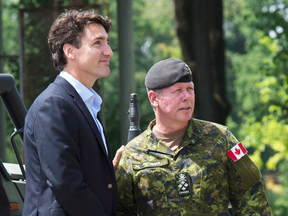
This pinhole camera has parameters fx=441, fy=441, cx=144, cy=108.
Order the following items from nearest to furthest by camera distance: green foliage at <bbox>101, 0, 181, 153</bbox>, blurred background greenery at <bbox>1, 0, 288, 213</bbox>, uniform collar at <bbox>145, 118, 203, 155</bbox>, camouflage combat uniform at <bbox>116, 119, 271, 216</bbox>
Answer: camouflage combat uniform at <bbox>116, 119, 271, 216</bbox>
uniform collar at <bbox>145, 118, 203, 155</bbox>
blurred background greenery at <bbox>1, 0, 288, 213</bbox>
green foliage at <bbox>101, 0, 181, 153</bbox>

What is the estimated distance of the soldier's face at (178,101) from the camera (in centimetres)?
257

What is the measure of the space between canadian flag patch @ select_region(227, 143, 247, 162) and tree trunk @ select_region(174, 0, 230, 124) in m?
5.74

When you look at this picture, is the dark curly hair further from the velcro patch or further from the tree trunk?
the tree trunk

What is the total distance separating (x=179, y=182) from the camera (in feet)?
8.45

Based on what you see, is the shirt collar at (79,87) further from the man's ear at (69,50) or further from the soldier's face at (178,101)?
the soldier's face at (178,101)

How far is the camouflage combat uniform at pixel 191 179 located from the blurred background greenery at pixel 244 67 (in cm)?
290

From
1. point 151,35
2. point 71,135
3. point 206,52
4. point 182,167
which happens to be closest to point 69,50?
point 71,135

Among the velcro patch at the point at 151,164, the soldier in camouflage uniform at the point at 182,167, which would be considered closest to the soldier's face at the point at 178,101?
the soldier in camouflage uniform at the point at 182,167

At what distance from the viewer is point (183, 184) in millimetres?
2562

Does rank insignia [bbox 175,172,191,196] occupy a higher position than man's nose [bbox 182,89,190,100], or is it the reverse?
man's nose [bbox 182,89,190,100]

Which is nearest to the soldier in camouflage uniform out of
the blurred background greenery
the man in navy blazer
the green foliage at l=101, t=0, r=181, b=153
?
the man in navy blazer

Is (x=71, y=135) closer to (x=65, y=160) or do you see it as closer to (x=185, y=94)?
(x=65, y=160)

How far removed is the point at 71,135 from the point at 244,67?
3643 centimetres

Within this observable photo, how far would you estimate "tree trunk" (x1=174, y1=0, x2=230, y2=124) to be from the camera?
830cm
